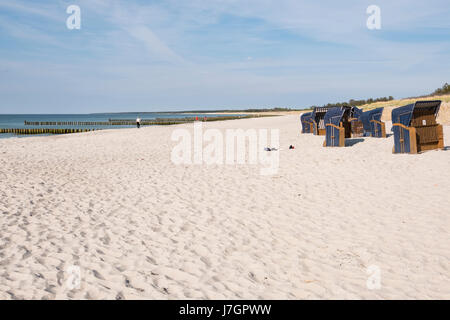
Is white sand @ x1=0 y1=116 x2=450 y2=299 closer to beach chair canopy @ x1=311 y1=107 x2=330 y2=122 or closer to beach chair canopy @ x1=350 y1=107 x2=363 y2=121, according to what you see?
beach chair canopy @ x1=350 y1=107 x2=363 y2=121

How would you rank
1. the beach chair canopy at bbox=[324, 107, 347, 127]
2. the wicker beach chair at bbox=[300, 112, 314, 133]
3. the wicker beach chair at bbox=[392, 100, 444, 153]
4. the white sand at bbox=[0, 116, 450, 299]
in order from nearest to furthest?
1. the white sand at bbox=[0, 116, 450, 299]
2. the wicker beach chair at bbox=[392, 100, 444, 153]
3. the beach chair canopy at bbox=[324, 107, 347, 127]
4. the wicker beach chair at bbox=[300, 112, 314, 133]

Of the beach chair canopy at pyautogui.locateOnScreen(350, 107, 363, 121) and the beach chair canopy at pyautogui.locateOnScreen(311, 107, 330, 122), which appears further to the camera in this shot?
the beach chair canopy at pyautogui.locateOnScreen(311, 107, 330, 122)

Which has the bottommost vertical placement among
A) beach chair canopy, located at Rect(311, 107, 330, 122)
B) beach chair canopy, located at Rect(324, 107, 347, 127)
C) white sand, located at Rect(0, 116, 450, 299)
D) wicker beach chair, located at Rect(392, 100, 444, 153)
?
white sand, located at Rect(0, 116, 450, 299)

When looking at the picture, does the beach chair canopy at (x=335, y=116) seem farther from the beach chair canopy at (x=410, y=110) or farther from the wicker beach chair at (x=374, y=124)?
the wicker beach chair at (x=374, y=124)

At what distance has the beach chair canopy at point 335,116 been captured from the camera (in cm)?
1703

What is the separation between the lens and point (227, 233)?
6000mm

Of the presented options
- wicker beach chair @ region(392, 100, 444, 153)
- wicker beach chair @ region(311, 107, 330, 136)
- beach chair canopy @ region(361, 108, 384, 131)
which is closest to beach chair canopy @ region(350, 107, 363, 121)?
beach chair canopy @ region(361, 108, 384, 131)

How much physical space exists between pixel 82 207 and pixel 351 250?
593 cm

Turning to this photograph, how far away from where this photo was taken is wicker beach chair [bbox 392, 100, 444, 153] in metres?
13.3

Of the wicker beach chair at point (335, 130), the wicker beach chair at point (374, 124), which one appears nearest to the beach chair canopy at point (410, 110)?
the wicker beach chair at point (335, 130)

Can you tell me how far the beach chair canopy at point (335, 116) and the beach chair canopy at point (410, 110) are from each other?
10.9 feet

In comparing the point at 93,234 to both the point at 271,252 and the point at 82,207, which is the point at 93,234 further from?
the point at 271,252
